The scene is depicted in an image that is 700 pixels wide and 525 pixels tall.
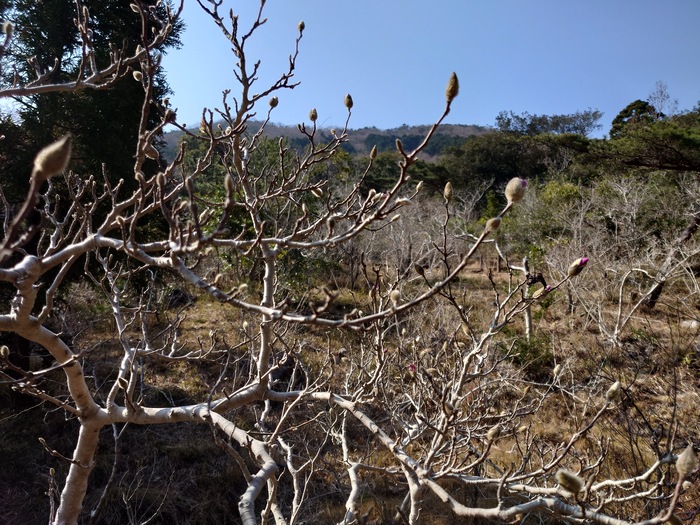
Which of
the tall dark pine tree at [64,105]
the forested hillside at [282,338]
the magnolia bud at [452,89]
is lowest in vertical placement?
the forested hillside at [282,338]

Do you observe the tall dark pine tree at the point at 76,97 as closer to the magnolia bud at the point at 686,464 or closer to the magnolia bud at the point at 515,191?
the magnolia bud at the point at 515,191

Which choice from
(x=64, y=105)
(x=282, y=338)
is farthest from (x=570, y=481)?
(x=64, y=105)

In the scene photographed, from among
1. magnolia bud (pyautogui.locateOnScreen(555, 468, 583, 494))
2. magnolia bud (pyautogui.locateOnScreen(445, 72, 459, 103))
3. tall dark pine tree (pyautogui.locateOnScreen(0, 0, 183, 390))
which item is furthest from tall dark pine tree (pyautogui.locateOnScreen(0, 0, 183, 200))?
magnolia bud (pyautogui.locateOnScreen(555, 468, 583, 494))

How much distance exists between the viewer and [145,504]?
3.86 meters

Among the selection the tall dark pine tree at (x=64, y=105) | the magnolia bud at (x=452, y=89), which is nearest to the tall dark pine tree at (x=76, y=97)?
the tall dark pine tree at (x=64, y=105)

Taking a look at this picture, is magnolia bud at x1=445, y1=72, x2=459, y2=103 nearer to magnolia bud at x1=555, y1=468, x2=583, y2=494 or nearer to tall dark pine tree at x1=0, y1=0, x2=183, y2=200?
magnolia bud at x1=555, y1=468, x2=583, y2=494

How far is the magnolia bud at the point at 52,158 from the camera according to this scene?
1.76ft

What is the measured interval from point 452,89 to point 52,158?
0.81 m

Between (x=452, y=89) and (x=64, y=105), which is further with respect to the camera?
(x=64, y=105)

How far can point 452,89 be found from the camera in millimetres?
955

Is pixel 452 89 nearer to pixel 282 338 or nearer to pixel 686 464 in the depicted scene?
pixel 686 464

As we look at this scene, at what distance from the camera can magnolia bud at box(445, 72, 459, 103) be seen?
0.95m

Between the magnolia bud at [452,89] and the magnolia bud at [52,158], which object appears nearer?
the magnolia bud at [52,158]

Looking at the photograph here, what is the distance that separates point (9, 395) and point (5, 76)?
12.1 feet
